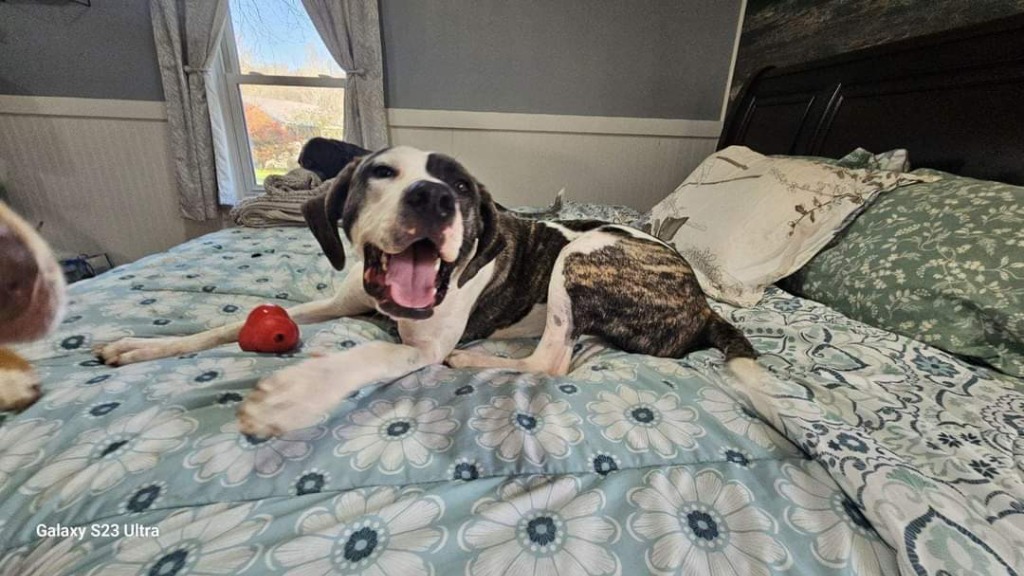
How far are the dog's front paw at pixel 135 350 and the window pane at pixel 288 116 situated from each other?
Result: 254 centimetres

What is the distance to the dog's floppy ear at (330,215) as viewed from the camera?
40.3 inches

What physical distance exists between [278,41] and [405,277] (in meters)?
3.08

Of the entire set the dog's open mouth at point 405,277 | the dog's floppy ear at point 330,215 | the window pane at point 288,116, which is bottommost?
the dog's open mouth at point 405,277

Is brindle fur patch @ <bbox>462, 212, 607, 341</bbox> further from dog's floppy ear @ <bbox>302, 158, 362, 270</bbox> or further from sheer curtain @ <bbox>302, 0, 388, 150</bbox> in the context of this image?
sheer curtain @ <bbox>302, 0, 388, 150</bbox>

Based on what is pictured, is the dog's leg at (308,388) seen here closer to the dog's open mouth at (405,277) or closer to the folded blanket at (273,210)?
the dog's open mouth at (405,277)

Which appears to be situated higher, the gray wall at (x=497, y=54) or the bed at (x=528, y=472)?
the gray wall at (x=497, y=54)

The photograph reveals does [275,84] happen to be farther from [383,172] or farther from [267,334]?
[267,334]

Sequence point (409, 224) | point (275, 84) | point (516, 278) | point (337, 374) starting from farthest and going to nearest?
point (275, 84)
point (516, 278)
point (409, 224)
point (337, 374)

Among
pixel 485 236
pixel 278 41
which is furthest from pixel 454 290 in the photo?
pixel 278 41

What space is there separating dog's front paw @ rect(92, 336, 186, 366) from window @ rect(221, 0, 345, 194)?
2.57 metres

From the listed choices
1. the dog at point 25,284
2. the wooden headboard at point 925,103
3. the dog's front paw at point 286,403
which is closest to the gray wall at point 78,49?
the dog's front paw at point 286,403

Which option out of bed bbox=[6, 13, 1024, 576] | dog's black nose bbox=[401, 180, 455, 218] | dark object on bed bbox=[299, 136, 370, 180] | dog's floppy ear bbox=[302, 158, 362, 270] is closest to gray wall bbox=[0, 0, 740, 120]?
dark object on bed bbox=[299, 136, 370, 180]

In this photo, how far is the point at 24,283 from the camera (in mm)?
281

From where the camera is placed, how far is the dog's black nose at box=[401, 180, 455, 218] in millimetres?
842
